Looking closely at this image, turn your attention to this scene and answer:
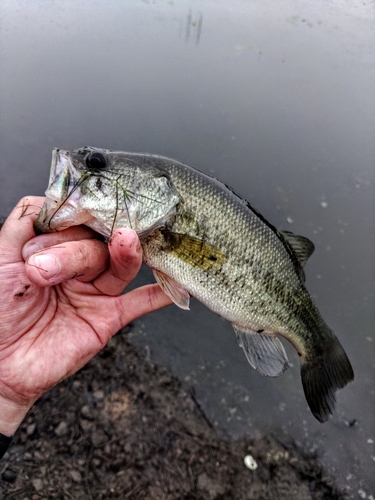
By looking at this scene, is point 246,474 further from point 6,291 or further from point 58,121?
point 58,121

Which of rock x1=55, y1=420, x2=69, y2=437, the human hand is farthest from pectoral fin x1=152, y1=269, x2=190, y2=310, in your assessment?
rock x1=55, y1=420, x2=69, y2=437

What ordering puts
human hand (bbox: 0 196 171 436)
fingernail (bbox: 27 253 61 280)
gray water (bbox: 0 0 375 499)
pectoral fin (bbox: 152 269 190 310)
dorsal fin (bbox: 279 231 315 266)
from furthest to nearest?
1. gray water (bbox: 0 0 375 499)
2. dorsal fin (bbox: 279 231 315 266)
3. pectoral fin (bbox: 152 269 190 310)
4. human hand (bbox: 0 196 171 436)
5. fingernail (bbox: 27 253 61 280)

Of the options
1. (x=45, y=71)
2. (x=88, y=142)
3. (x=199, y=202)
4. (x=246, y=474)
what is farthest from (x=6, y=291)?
(x=45, y=71)

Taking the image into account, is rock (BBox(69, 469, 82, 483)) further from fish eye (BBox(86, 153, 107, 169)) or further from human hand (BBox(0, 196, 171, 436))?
fish eye (BBox(86, 153, 107, 169))

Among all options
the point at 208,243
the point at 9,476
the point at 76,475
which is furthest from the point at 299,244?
the point at 9,476

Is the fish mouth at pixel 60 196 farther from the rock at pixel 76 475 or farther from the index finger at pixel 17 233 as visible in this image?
the rock at pixel 76 475
